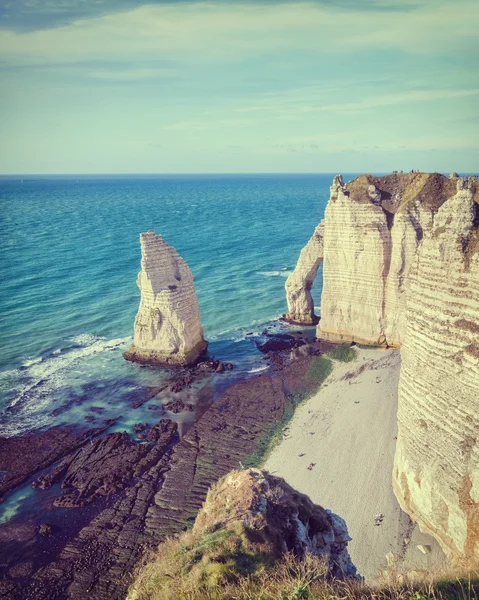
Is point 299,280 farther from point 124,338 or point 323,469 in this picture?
point 323,469

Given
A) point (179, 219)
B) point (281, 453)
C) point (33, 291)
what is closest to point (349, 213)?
point (281, 453)

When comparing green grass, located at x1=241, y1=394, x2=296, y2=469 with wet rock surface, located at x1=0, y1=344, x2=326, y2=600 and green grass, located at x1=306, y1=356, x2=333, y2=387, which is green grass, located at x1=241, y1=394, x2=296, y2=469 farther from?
green grass, located at x1=306, y1=356, x2=333, y2=387

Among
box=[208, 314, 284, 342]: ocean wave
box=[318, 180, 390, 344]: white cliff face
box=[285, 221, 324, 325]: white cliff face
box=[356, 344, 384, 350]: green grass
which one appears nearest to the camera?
box=[318, 180, 390, 344]: white cliff face

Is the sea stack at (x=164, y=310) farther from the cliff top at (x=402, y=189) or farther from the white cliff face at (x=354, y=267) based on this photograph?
the cliff top at (x=402, y=189)

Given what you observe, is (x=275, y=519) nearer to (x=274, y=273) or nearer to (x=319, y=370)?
(x=319, y=370)

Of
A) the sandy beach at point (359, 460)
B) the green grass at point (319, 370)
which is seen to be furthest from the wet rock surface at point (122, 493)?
the sandy beach at point (359, 460)

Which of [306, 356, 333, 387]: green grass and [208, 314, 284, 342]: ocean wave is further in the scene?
[208, 314, 284, 342]: ocean wave

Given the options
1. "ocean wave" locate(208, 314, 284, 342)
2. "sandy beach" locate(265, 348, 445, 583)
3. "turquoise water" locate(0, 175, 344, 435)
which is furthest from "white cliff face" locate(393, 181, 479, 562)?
"ocean wave" locate(208, 314, 284, 342)
